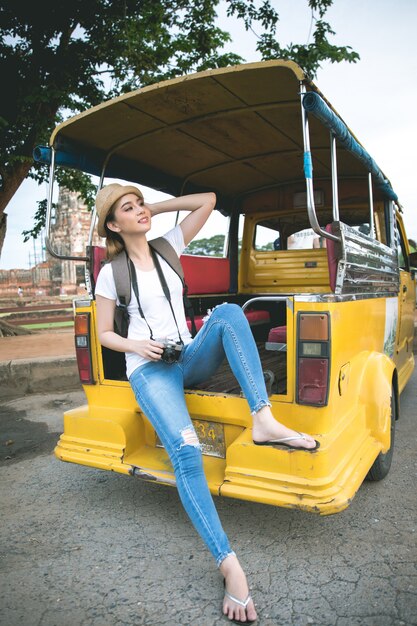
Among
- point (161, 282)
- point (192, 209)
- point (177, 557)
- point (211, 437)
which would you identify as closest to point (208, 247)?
point (192, 209)

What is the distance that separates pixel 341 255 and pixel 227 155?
1863mm

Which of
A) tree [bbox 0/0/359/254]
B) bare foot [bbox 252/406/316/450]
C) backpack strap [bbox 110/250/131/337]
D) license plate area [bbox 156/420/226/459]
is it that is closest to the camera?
bare foot [bbox 252/406/316/450]

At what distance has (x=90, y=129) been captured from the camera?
9.84ft

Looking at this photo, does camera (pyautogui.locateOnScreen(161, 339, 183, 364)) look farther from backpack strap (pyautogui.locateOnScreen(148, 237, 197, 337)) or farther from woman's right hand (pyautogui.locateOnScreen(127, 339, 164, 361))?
backpack strap (pyautogui.locateOnScreen(148, 237, 197, 337))

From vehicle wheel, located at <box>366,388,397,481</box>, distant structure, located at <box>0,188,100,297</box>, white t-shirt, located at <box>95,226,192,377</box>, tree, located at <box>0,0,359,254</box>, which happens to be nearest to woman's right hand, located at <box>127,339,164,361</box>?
white t-shirt, located at <box>95,226,192,377</box>

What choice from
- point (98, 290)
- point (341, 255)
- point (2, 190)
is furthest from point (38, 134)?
point (341, 255)

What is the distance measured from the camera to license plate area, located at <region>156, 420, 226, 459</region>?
Answer: 8.43 ft

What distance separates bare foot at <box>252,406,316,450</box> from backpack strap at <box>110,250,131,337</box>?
2.86 ft

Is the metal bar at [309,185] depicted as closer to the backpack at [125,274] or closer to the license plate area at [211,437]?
the backpack at [125,274]

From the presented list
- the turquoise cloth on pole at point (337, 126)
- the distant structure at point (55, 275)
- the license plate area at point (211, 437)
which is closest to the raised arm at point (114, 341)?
the license plate area at point (211, 437)

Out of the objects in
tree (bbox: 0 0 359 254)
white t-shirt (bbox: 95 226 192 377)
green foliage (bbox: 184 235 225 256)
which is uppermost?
tree (bbox: 0 0 359 254)

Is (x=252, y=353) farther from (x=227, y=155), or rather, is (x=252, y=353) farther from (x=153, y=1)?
(x=153, y=1)

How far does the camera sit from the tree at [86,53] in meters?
7.55

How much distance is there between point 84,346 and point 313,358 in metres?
1.48
